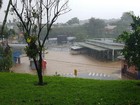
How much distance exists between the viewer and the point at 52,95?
5863mm

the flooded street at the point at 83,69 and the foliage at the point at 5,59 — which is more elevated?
the foliage at the point at 5,59

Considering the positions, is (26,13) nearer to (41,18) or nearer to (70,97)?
(41,18)

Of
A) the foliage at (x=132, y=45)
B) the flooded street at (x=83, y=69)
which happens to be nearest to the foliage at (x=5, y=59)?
the flooded street at (x=83, y=69)

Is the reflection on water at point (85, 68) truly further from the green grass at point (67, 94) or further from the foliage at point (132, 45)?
the foliage at point (132, 45)

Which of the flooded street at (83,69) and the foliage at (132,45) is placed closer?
the foliage at (132,45)

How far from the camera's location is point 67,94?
19.4 feet

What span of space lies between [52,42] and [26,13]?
49.5 meters

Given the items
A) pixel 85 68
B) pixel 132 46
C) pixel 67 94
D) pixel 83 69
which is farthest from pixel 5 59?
pixel 132 46

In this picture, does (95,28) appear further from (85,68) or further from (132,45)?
(132,45)

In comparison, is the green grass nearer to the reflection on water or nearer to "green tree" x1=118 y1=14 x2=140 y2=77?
"green tree" x1=118 y1=14 x2=140 y2=77

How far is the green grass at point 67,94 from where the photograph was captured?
5.29 metres

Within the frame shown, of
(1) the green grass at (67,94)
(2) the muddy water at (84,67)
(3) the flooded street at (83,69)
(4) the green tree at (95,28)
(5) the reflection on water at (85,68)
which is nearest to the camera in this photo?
(1) the green grass at (67,94)

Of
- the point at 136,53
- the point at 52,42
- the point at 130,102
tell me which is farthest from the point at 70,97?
the point at 52,42

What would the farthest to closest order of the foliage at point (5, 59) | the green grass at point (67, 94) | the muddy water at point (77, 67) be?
1. the muddy water at point (77, 67)
2. the foliage at point (5, 59)
3. the green grass at point (67, 94)
